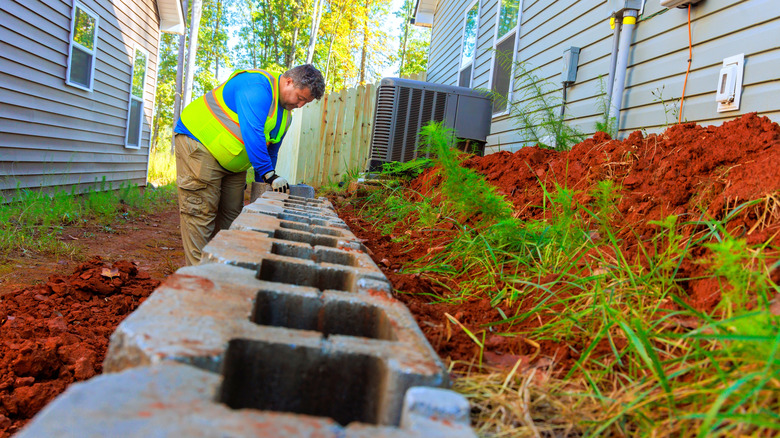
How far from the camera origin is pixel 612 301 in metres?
1.52

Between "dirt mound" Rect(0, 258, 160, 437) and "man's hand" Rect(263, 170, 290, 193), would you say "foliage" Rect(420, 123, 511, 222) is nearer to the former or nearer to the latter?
"man's hand" Rect(263, 170, 290, 193)

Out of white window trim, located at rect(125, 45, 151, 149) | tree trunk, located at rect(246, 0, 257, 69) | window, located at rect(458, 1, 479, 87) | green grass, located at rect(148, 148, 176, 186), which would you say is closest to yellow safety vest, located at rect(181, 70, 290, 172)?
window, located at rect(458, 1, 479, 87)

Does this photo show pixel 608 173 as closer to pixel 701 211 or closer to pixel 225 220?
pixel 701 211

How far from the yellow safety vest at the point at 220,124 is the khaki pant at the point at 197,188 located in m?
0.10

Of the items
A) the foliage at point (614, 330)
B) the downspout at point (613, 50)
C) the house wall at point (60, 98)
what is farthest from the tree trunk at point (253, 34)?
the foliage at point (614, 330)

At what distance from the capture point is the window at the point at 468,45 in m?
8.70

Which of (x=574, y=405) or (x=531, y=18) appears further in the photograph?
(x=531, y=18)

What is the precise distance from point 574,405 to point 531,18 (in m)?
5.99

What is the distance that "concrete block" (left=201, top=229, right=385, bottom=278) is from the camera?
161 centimetres

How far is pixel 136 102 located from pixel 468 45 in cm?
671

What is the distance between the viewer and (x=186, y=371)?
83 cm

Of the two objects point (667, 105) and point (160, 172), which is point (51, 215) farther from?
point (160, 172)

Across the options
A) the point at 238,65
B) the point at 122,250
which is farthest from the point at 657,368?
the point at 238,65

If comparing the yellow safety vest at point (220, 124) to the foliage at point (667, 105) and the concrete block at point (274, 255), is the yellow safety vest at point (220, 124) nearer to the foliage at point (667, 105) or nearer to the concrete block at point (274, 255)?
the concrete block at point (274, 255)
